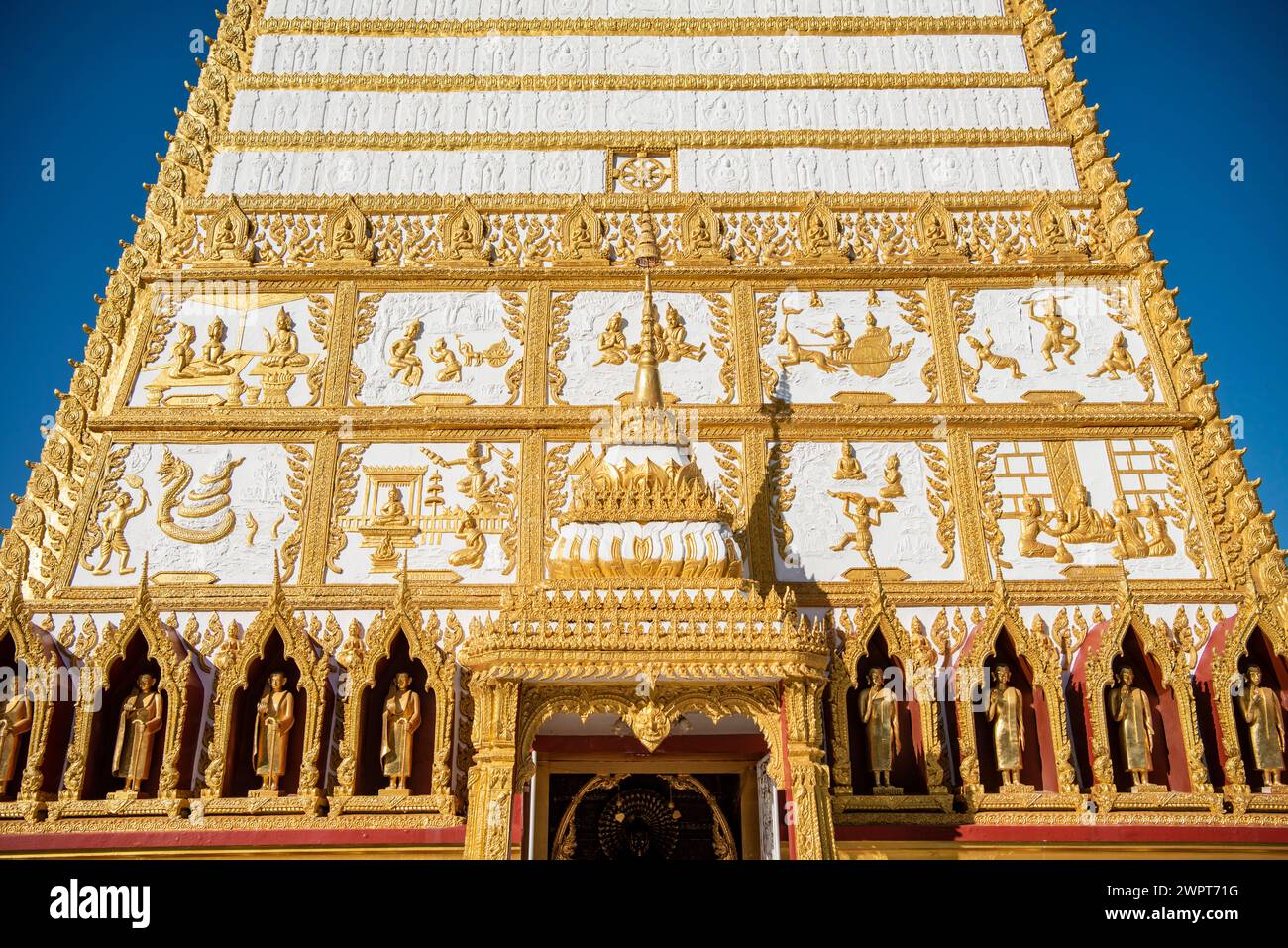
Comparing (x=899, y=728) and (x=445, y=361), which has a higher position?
(x=445, y=361)

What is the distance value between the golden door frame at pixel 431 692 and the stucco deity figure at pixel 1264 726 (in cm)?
743

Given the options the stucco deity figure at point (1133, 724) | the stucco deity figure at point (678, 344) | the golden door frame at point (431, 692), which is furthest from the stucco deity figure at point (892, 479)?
the golden door frame at point (431, 692)

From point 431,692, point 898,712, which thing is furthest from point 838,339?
point 431,692

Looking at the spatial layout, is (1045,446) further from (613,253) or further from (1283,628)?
(613,253)

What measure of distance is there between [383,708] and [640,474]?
3.25 m

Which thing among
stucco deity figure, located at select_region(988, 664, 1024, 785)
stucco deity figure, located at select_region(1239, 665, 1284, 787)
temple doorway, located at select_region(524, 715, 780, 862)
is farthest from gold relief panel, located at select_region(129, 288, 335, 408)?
stucco deity figure, located at select_region(1239, 665, 1284, 787)

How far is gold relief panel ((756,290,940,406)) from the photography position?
40.4 feet

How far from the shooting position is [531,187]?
13.9 metres

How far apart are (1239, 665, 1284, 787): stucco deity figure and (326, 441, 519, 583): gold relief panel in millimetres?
7238

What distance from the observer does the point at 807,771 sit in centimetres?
820

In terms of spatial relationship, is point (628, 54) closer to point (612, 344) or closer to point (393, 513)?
point (612, 344)

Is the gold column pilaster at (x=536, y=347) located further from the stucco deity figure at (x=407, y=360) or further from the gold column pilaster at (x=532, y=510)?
the stucco deity figure at (x=407, y=360)

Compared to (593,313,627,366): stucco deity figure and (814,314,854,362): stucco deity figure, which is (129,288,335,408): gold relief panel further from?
(814,314,854,362): stucco deity figure
